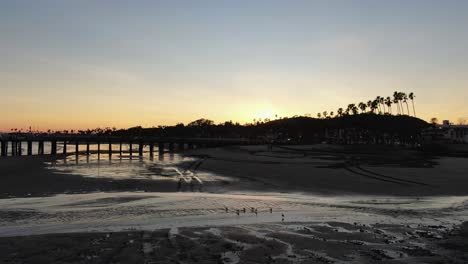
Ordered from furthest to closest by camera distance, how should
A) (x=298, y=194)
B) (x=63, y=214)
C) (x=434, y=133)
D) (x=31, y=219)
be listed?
(x=434, y=133)
(x=298, y=194)
(x=63, y=214)
(x=31, y=219)

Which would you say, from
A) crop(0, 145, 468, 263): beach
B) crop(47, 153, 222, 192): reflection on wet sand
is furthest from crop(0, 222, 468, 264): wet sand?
crop(47, 153, 222, 192): reflection on wet sand

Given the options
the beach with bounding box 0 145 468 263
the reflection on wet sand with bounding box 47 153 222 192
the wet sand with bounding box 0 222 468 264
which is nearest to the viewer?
the wet sand with bounding box 0 222 468 264

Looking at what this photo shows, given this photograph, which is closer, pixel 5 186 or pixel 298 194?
pixel 298 194

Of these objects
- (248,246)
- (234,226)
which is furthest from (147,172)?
(248,246)

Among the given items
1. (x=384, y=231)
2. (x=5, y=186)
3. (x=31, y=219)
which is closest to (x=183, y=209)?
(x=31, y=219)

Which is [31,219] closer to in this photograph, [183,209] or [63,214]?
[63,214]

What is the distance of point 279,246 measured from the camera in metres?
10.2

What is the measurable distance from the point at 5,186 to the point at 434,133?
146294 millimetres

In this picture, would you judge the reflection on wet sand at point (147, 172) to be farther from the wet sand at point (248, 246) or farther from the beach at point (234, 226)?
the wet sand at point (248, 246)

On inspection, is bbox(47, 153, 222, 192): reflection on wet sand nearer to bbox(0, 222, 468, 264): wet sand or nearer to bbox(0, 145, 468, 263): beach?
bbox(0, 145, 468, 263): beach

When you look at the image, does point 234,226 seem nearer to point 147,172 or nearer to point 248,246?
point 248,246

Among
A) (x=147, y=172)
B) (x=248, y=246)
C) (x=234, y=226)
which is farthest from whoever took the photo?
(x=147, y=172)

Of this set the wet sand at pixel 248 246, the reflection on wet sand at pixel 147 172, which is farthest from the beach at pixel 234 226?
the reflection on wet sand at pixel 147 172

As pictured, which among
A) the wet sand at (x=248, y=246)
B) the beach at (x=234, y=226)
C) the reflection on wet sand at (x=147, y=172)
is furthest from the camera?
the reflection on wet sand at (x=147, y=172)
